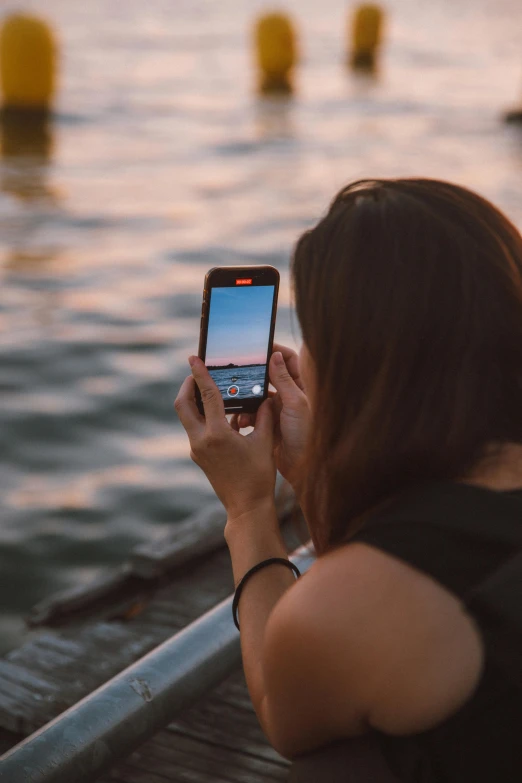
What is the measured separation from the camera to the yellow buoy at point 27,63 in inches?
556

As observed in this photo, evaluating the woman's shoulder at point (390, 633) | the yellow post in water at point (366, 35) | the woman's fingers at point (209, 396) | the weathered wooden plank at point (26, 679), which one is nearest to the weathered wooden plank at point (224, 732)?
the weathered wooden plank at point (26, 679)

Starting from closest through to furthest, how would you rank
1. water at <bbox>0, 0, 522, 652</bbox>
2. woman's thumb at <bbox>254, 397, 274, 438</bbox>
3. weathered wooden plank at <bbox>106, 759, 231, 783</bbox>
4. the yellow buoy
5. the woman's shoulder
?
1. the woman's shoulder
2. woman's thumb at <bbox>254, 397, 274, 438</bbox>
3. weathered wooden plank at <bbox>106, 759, 231, 783</bbox>
4. water at <bbox>0, 0, 522, 652</bbox>
5. the yellow buoy

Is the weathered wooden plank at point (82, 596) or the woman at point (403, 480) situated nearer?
the woman at point (403, 480)

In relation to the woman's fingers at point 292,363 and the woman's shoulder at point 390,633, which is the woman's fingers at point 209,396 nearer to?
the woman's fingers at point 292,363

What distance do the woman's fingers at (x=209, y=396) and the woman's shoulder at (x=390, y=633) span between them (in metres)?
0.45

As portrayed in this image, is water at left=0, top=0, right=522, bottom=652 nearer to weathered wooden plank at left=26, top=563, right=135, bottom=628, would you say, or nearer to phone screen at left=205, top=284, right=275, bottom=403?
phone screen at left=205, top=284, right=275, bottom=403

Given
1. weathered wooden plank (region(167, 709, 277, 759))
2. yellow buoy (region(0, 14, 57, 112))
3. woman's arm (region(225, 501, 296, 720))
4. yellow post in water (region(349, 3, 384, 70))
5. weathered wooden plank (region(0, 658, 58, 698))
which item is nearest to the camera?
woman's arm (region(225, 501, 296, 720))

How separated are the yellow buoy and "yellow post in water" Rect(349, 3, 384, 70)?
957cm

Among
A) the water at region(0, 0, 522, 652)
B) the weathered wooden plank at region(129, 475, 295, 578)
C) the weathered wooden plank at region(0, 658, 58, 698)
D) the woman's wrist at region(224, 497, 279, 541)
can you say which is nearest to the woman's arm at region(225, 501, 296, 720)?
the woman's wrist at region(224, 497, 279, 541)

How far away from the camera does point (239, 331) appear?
1796 millimetres

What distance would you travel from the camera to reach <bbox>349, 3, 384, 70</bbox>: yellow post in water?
22.5 metres

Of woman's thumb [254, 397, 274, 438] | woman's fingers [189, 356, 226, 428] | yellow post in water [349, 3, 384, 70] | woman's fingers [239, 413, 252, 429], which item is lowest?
yellow post in water [349, 3, 384, 70]

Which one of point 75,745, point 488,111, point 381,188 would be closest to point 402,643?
point 381,188

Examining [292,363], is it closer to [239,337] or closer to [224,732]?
[239,337]
